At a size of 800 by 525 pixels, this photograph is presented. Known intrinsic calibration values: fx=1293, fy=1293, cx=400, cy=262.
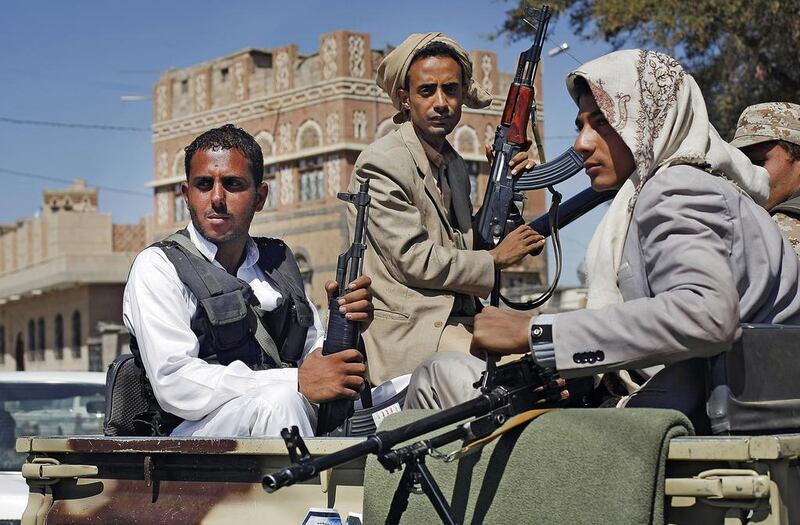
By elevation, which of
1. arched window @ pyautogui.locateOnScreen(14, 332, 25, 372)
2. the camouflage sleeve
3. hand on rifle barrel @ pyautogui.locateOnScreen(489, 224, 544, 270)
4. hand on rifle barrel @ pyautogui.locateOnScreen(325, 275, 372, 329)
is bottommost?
arched window @ pyautogui.locateOnScreen(14, 332, 25, 372)

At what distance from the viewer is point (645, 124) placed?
10.5ft

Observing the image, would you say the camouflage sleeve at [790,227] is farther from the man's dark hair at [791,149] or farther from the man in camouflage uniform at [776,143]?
the man's dark hair at [791,149]

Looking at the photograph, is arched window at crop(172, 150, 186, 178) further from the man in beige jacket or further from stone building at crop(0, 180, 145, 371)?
the man in beige jacket

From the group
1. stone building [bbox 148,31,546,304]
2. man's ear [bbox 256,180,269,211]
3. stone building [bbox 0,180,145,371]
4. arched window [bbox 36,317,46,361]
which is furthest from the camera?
arched window [bbox 36,317,46,361]

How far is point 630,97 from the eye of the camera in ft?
10.5

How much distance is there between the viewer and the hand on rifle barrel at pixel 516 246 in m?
4.28

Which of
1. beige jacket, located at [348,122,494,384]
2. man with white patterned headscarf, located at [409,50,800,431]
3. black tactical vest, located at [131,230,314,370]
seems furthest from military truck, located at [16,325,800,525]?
beige jacket, located at [348,122,494,384]

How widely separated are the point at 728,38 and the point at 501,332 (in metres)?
11.6

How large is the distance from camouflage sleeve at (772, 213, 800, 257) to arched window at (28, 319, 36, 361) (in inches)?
2178

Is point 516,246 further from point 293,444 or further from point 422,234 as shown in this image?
point 293,444

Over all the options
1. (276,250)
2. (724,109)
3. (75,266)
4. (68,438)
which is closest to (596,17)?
(724,109)

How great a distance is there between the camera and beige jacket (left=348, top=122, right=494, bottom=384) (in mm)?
4316

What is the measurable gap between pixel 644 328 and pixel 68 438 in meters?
1.81

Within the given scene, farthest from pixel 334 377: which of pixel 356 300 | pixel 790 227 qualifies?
pixel 790 227
